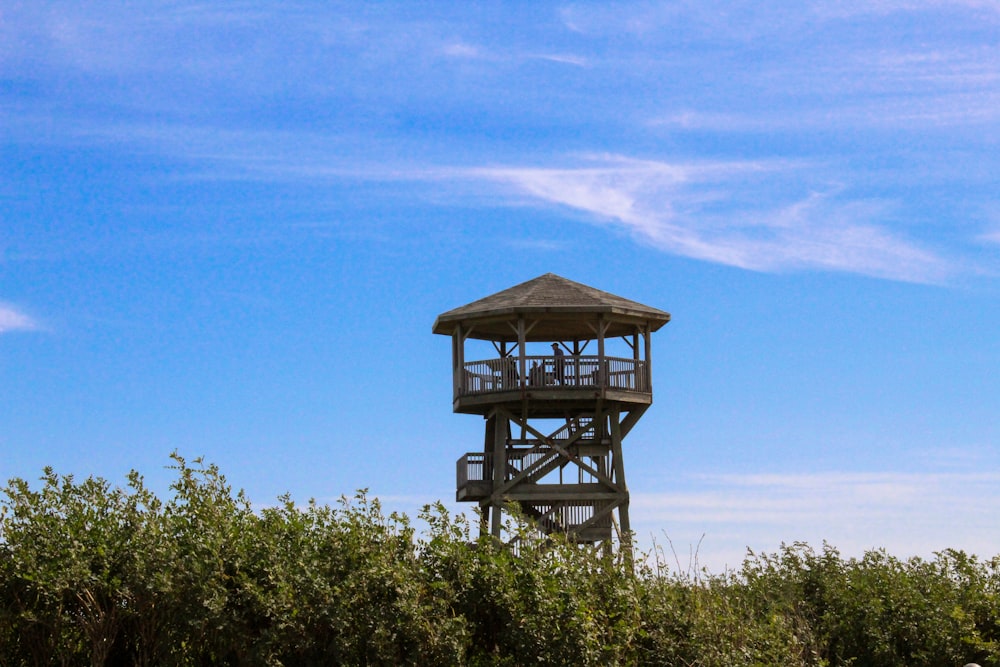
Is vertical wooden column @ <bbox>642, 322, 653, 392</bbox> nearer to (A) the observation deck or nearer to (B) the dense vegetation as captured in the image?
(A) the observation deck

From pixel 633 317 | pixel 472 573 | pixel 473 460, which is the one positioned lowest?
pixel 472 573

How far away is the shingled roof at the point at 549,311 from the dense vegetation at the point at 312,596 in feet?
41.5

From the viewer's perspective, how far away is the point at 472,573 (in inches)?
606

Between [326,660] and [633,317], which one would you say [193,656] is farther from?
[633,317]

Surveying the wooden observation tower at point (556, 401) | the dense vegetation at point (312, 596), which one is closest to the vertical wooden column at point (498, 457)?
the wooden observation tower at point (556, 401)

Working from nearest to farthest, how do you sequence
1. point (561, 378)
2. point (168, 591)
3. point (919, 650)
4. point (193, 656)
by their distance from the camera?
1. point (168, 591)
2. point (193, 656)
3. point (919, 650)
4. point (561, 378)

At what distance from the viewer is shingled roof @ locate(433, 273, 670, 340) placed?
1134 inches

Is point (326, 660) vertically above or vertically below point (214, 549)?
below

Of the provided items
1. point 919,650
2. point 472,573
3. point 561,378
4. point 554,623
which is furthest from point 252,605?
point 561,378

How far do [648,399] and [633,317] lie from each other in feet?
6.48

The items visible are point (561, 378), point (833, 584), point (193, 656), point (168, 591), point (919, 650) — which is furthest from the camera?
point (561, 378)

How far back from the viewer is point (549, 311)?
1134 inches

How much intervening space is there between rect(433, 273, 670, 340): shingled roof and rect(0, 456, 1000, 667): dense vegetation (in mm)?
12643

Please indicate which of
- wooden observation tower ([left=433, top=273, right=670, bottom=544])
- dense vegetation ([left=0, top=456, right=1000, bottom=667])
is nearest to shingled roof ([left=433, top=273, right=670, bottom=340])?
wooden observation tower ([left=433, top=273, right=670, bottom=544])
